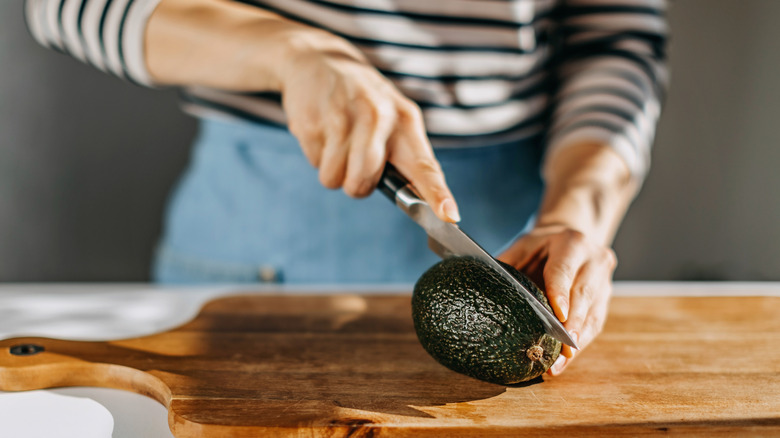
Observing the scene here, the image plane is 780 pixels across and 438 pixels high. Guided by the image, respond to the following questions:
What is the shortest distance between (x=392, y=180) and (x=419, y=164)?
65mm

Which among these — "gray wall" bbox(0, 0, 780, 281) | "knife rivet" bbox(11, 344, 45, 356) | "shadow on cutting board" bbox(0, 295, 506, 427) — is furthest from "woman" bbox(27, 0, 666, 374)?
"gray wall" bbox(0, 0, 780, 281)

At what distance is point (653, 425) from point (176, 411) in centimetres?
59

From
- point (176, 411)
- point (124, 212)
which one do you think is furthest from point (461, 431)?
point (124, 212)

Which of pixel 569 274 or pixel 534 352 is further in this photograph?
pixel 569 274

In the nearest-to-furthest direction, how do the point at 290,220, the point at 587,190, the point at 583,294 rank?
the point at 583,294
the point at 587,190
the point at 290,220

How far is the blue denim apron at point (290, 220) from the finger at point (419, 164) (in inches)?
15.1

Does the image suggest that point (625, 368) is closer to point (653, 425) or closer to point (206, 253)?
point (653, 425)

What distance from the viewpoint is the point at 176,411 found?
810mm

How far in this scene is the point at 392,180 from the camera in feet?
3.21

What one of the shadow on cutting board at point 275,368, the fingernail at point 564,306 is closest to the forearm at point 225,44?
the shadow on cutting board at point 275,368

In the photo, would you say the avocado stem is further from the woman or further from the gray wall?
the gray wall

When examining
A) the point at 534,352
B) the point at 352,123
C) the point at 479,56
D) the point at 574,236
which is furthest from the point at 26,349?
the point at 479,56

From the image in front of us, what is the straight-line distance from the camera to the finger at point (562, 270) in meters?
0.87

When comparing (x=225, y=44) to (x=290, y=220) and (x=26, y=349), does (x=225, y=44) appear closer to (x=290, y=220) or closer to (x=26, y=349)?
(x=290, y=220)
